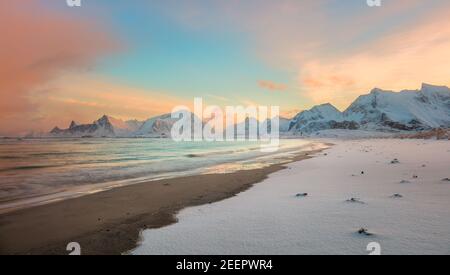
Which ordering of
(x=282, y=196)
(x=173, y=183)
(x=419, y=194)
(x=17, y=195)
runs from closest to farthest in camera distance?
1. (x=419, y=194)
2. (x=282, y=196)
3. (x=17, y=195)
4. (x=173, y=183)

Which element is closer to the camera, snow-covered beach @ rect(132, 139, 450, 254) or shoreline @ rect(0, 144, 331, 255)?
snow-covered beach @ rect(132, 139, 450, 254)

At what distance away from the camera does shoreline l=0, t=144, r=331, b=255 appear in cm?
630

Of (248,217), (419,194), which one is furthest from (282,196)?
(419,194)

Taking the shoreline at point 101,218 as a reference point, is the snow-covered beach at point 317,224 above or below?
above

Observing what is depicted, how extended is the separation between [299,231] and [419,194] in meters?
4.97

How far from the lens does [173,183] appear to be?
585 inches

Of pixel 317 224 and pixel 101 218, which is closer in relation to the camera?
pixel 317 224

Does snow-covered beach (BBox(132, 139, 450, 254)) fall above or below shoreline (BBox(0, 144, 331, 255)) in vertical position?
above

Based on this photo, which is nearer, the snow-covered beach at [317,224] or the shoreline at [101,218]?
the snow-covered beach at [317,224]

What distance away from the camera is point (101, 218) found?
845 centimetres

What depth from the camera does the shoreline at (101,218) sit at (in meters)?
6.30

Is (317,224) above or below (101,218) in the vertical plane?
above
